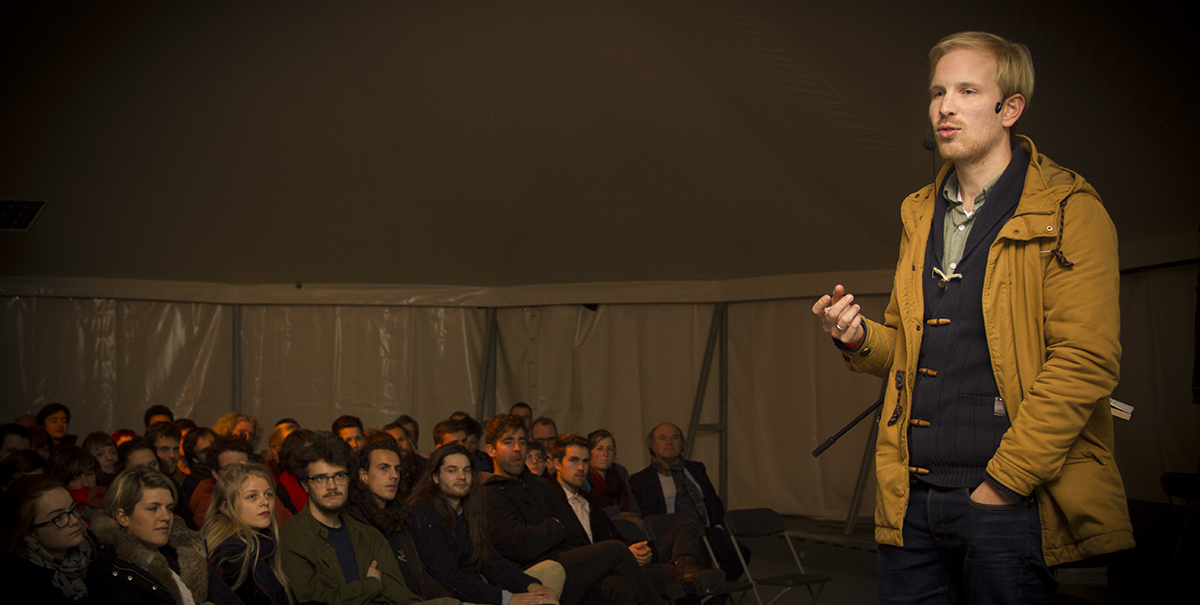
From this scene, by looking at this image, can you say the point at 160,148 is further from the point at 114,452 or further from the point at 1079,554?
the point at 1079,554

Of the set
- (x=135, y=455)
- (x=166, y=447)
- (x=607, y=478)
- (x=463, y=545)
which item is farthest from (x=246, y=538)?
(x=607, y=478)

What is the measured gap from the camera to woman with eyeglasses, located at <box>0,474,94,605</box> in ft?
8.01

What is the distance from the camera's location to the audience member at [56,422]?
21.6 ft

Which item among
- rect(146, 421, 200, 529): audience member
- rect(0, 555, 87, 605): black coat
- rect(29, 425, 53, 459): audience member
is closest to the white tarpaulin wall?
rect(29, 425, 53, 459): audience member

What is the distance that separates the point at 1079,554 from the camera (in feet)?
4.64

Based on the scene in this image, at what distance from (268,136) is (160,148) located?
73 centimetres

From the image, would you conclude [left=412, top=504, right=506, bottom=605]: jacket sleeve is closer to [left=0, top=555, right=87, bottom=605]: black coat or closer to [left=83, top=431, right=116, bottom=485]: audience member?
[left=0, top=555, right=87, bottom=605]: black coat

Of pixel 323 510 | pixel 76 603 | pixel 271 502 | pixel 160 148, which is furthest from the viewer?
pixel 160 148

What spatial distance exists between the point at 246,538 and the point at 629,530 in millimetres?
2534

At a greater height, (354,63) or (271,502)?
(354,63)

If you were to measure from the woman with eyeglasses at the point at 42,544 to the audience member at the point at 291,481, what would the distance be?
169cm

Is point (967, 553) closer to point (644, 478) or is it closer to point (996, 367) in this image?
point (996, 367)

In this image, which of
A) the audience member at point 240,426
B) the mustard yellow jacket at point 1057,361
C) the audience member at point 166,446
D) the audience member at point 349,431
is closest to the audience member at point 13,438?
the audience member at point 166,446

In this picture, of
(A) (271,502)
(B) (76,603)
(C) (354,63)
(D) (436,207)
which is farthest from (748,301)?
(B) (76,603)
